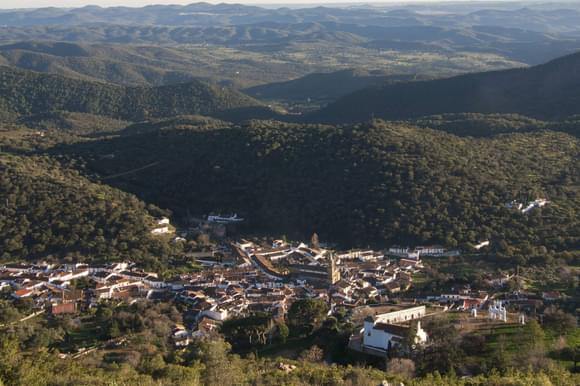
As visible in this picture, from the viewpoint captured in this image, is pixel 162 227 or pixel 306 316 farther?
pixel 162 227

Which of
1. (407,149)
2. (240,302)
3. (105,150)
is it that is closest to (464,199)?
(407,149)

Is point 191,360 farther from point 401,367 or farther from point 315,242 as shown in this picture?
point 315,242

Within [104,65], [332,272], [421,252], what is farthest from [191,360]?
[104,65]

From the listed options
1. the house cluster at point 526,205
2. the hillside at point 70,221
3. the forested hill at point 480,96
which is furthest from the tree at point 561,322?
the forested hill at point 480,96

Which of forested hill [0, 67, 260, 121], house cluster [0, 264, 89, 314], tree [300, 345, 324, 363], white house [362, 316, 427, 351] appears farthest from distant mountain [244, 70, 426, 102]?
tree [300, 345, 324, 363]

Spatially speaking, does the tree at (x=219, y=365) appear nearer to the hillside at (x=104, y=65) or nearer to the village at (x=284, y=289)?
the village at (x=284, y=289)
